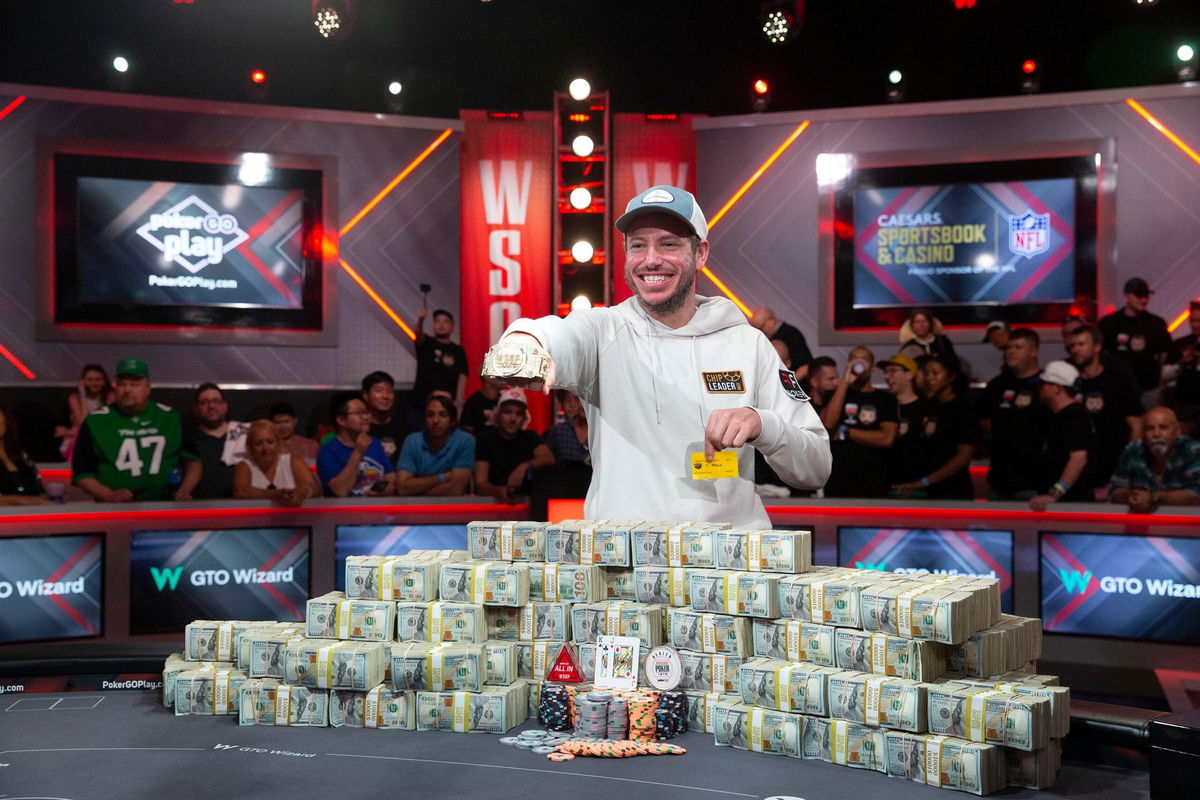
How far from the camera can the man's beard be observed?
318 cm

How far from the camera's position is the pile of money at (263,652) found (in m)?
2.97

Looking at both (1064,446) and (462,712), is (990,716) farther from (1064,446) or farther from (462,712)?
(1064,446)

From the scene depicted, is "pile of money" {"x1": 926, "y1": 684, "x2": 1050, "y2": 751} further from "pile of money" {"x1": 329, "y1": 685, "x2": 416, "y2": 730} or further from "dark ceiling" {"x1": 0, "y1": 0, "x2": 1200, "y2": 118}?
"dark ceiling" {"x1": 0, "y1": 0, "x2": 1200, "y2": 118}

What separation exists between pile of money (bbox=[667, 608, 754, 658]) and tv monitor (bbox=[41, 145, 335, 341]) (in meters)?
9.05

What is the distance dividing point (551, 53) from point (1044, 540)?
7.62 meters

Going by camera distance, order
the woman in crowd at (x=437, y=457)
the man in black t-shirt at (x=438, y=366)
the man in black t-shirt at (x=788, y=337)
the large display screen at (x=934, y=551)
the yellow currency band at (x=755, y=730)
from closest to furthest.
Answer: the yellow currency band at (x=755, y=730) < the large display screen at (x=934, y=551) < the woman in crowd at (x=437, y=457) < the man in black t-shirt at (x=788, y=337) < the man in black t-shirt at (x=438, y=366)

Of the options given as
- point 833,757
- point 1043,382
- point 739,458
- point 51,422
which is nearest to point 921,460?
point 1043,382

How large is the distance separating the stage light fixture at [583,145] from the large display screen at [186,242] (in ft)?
9.69

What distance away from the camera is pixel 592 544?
9.54 feet

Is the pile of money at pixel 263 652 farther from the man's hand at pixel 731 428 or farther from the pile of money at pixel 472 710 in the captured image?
the man's hand at pixel 731 428

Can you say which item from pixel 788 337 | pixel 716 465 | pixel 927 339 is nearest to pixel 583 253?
pixel 788 337

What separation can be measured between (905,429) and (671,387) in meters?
4.34

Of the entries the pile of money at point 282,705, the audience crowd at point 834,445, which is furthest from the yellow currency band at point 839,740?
the audience crowd at point 834,445

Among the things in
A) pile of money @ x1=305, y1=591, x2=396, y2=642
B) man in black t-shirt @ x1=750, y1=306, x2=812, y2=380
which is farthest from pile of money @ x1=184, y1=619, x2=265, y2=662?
man in black t-shirt @ x1=750, y1=306, x2=812, y2=380
